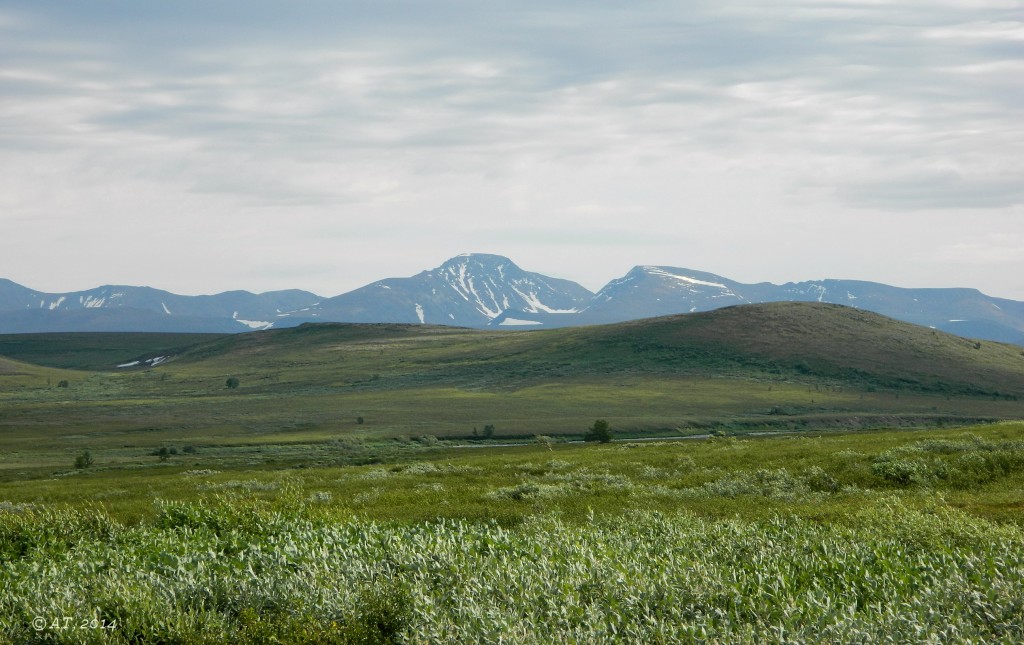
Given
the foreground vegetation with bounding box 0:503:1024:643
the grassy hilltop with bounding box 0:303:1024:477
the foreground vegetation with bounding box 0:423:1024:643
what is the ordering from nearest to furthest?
the foreground vegetation with bounding box 0:503:1024:643, the foreground vegetation with bounding box 0:423:1024:643, the grassy hilltop with bounding box 0:303:1024:477

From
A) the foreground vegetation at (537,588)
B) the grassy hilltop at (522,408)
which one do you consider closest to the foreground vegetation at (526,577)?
the foreground vegetation at (537,588)

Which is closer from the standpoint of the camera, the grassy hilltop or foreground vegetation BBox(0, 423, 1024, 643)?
foreground vegetation BBox(0, 423, 1024, 643)

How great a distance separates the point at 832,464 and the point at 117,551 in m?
28.9

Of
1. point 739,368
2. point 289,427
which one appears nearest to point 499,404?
point 289,427

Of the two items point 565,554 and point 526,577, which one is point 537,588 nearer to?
point 526,577

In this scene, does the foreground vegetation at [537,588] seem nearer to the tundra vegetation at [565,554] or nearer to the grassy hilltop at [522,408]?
the tundra vegetation at [565,554]

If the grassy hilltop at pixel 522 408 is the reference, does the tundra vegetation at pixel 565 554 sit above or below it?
above

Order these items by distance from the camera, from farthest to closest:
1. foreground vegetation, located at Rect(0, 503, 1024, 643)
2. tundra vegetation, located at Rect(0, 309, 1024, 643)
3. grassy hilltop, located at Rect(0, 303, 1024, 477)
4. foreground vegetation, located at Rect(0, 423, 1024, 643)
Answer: grassy hilltop, located at Rect(0, 303, 1024, 477)
tundra vegetation, located at Rect(0, 309, 1024, 643)
foreground vegetation, located at Rect(0, 423, 1024, 643)
foreground vegetation, located at Rect(0, 503, 1024, 643)

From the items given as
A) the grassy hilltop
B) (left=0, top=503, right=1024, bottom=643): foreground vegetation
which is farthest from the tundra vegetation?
→ the grassy hilltop

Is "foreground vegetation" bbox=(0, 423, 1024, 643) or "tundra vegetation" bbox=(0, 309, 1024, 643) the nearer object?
"foreground vegetation" bbox=(0, 423, 1024, 643)

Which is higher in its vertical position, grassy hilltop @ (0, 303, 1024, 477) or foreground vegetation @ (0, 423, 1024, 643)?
foreground vegetation @ (0, 423, 1024, 643)

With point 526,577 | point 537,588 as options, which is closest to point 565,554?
point 526,577

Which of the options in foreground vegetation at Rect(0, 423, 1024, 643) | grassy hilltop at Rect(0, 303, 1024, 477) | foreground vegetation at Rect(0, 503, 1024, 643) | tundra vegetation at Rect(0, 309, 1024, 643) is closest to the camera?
foreground vegetation at Rect(0, 503, 1024, 643)

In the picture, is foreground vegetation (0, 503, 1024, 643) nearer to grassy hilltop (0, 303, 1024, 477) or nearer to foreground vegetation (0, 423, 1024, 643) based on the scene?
foreground vegetation (0, 423, 1024, 643)
